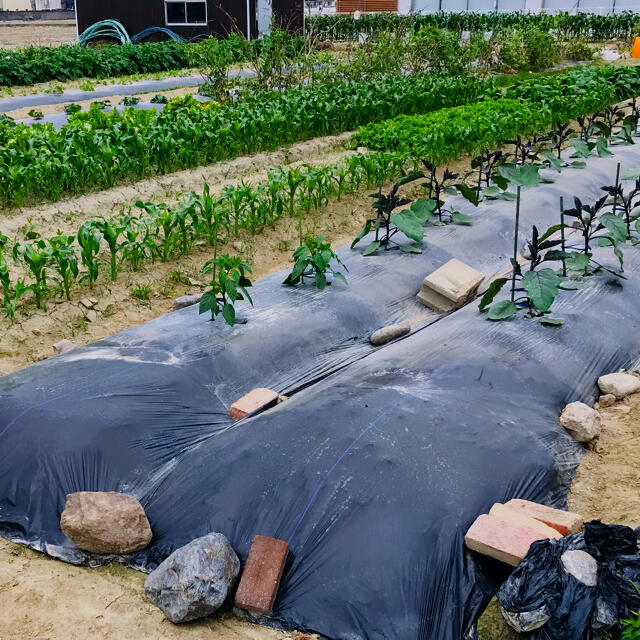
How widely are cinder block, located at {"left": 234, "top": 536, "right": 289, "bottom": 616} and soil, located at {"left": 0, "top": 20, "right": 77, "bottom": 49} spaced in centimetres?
2893

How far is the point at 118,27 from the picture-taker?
70.3 feet

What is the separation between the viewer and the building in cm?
2150

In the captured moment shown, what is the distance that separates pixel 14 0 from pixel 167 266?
44299 millimetres

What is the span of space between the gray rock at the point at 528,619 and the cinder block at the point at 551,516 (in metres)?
0.46

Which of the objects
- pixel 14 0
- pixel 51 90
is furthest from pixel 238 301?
pixel 14 0

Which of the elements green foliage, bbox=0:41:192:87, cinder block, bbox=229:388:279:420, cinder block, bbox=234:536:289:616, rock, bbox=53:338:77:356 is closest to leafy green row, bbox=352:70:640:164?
rock, bbox=53:338:77:356

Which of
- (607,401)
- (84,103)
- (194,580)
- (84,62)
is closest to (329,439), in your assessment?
(194,580)

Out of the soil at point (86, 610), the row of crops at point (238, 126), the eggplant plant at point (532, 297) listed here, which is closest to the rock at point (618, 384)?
the eggplant plant at point (532, 297)

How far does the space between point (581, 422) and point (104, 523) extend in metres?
2.20

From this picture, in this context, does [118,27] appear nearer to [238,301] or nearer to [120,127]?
[120,127]

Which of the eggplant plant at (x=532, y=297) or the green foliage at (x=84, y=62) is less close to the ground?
the green foliage at (x=84, y=62)

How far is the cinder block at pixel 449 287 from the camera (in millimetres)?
A: 4723

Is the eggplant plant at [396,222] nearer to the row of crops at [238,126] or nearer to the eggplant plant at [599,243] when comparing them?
the eggplant plant at [599,243]

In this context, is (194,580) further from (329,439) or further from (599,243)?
(599,243)
